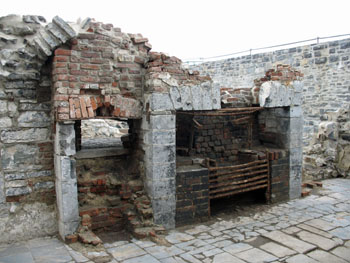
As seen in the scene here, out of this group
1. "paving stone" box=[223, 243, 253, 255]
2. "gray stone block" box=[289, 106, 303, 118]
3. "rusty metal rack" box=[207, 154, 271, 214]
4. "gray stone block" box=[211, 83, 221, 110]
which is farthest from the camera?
"gray stone block" box=[289, 106, 303, 118]

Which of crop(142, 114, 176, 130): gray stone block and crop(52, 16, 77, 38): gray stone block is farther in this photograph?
crop(142, 114, 176, 130): gray stone block

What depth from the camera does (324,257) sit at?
4.25 m

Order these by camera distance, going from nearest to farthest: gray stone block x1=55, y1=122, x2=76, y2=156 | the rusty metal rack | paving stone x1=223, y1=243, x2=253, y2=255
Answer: paving stone x1=223, y1=243, x2=253, y2=255 < gray stone block x1=55, y1=122, x2=76, y2=156 < the rusty metal rack

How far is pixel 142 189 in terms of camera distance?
5355mm

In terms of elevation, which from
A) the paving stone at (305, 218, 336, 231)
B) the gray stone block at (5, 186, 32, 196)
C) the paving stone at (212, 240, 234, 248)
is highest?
the gray stone block at (5, 186, 32, 196)

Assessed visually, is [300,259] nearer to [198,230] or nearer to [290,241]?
[290,241]

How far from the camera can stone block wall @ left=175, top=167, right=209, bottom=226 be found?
5301 millimetres

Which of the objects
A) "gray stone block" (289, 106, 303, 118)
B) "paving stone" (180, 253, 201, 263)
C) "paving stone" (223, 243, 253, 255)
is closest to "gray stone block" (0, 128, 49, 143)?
"paving stone" (180, 253, 201, 263)

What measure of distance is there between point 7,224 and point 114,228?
149 centimetres

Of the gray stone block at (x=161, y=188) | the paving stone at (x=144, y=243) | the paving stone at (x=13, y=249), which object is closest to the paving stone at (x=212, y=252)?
the paving stone at (x=144, y=243)

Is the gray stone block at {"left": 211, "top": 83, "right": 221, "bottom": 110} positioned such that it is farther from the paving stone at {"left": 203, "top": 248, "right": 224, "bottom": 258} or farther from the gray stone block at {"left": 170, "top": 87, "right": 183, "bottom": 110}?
the paving stone at {"left": 203, "top": 248, "right": 224, "bottom": 258}

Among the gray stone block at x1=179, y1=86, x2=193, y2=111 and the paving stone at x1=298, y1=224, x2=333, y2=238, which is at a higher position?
the gray stone block at x1=179, y1=86, x2=193, y2=111

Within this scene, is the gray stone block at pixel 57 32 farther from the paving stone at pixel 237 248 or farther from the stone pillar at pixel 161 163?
the paving stone at pixel 237 248

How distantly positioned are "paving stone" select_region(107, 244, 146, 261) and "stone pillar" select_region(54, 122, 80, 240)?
0.69 m
